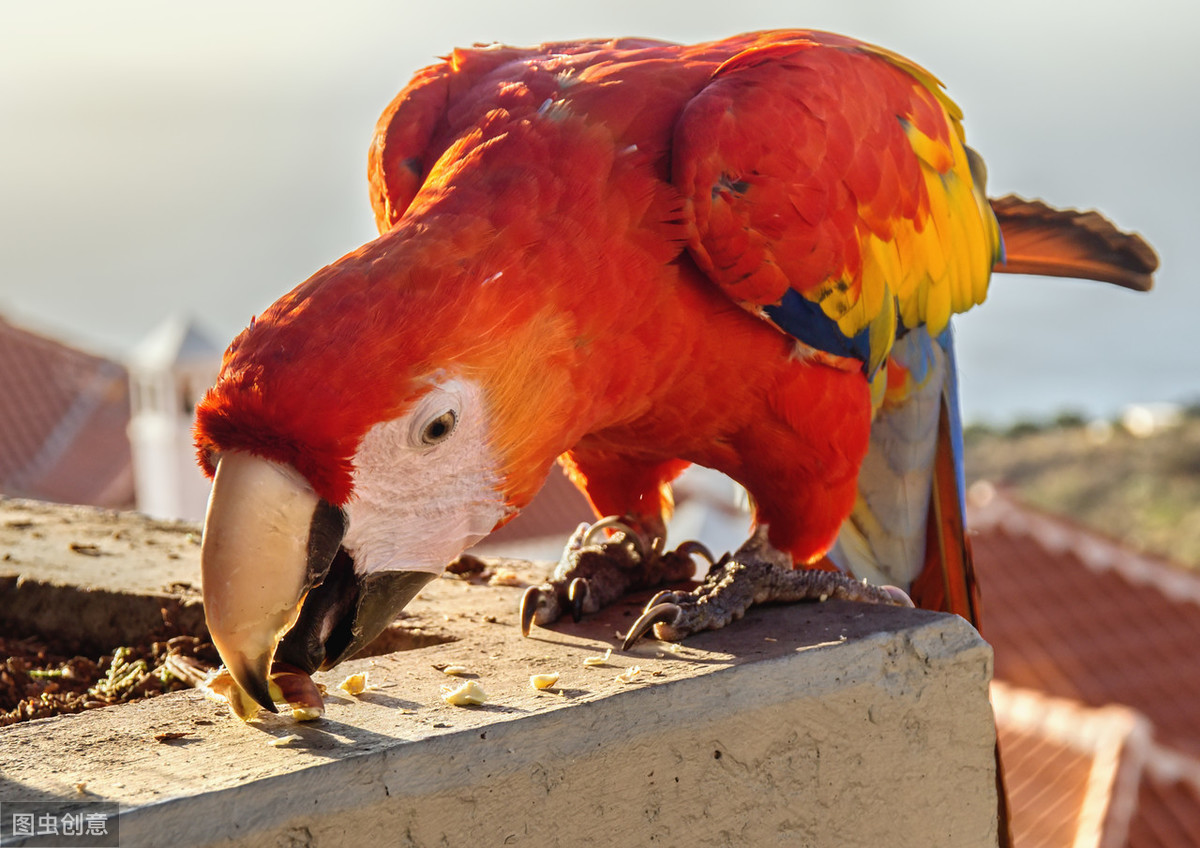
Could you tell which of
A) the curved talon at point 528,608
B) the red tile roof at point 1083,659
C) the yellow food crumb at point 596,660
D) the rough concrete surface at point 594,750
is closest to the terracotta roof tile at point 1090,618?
the red tile roof at point 1083,659

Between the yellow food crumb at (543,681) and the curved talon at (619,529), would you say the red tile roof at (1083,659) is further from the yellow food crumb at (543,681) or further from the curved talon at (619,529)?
the yellow food crumb at (543,681)

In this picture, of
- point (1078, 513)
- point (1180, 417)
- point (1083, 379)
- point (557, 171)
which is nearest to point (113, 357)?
point (1078, 513)

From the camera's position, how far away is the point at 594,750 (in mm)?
1673

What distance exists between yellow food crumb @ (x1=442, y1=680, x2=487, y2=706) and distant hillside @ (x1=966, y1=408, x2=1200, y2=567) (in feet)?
37.9

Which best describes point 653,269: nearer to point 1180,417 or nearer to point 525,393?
point 525,393

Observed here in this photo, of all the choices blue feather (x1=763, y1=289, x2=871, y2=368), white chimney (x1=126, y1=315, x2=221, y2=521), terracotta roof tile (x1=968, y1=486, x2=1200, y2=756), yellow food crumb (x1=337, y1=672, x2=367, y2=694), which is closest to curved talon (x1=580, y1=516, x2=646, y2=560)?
blue feather (x1=763, y1=289, x2=871, y2=368)

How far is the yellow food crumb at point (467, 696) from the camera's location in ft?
5.73

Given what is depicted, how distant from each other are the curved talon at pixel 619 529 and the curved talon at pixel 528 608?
0.32 meters

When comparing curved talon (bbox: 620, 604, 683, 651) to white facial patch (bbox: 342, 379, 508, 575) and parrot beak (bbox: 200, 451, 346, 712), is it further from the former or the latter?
parrot beak (bbox: 200, 451, 346, 712)

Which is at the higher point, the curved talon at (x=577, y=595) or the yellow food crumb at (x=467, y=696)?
the yellow food crumb at (x=467, y=696)

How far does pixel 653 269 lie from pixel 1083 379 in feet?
101

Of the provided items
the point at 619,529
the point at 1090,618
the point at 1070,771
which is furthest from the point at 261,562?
the point at 1090,618
